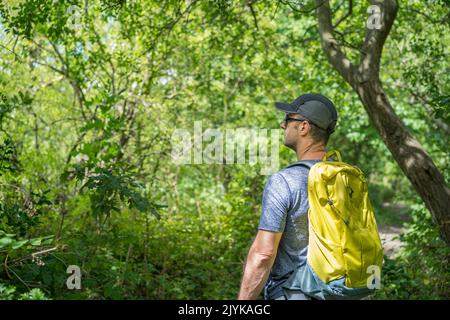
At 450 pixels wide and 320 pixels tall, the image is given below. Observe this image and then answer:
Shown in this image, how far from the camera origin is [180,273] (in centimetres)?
807

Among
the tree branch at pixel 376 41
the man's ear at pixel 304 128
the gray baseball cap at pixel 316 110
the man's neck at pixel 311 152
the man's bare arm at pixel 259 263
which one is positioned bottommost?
the man's bare arm at pixel 259 263

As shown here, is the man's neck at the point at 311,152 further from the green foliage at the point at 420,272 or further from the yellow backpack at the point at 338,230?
the green foliage at the point at 420,272

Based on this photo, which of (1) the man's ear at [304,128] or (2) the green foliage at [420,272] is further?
(2) the green foliage at [420,272]

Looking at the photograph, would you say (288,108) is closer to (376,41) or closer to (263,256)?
(263,256)

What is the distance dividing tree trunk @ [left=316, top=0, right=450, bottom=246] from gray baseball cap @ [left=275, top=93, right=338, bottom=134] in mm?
3024

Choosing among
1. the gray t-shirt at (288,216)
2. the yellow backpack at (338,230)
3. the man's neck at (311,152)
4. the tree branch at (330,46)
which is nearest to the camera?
the yellow backpack at (338,230)

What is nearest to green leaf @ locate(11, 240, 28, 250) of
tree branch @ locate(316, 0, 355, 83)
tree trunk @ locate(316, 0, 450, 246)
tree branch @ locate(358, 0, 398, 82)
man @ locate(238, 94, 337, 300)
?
man @ locate(238, 94, 337, 300)

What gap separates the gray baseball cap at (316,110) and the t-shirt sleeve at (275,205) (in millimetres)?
343

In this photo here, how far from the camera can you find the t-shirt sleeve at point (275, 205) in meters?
2.79

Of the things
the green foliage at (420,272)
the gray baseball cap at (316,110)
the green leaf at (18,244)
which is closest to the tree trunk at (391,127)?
the green foliage at (420,272)

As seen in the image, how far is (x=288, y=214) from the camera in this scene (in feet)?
9.30

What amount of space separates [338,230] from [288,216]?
25 cm

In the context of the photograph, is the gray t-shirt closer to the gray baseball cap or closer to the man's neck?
the man's neck
